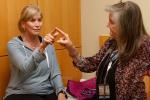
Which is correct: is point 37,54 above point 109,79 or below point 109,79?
above

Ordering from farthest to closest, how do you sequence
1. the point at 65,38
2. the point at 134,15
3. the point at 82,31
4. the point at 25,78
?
the point at 82,31, the point at 25,78, the point at 65,38, the point at 134,15

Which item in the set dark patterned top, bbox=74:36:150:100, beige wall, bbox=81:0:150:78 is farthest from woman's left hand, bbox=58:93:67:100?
beige wall, bbox=81:0:150:78

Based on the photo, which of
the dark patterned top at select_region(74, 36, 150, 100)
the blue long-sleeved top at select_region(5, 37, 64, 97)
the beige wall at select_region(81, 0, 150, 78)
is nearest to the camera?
the dark patterned top at select_region(74, 36, 150, 100)

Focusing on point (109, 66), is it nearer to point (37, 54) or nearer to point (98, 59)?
point (98, 59)

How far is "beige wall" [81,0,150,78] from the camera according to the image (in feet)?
11.1

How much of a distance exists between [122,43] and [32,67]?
730mm

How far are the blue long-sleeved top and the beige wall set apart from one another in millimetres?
939

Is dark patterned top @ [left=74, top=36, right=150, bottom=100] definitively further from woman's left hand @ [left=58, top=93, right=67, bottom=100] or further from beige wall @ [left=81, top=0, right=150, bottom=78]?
beige wall @ [left=81, top=0, right=150, bottom=78]

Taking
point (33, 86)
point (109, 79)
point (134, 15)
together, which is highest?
point (134, 15)

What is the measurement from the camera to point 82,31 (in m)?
3.58

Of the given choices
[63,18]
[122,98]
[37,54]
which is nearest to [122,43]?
[122,98]

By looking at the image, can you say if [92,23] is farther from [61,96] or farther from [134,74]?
[134,74]

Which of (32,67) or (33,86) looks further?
(33,86)

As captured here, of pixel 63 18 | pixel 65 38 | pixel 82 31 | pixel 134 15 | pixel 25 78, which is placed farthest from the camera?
pixel 82 31
